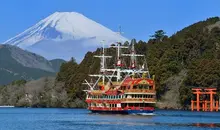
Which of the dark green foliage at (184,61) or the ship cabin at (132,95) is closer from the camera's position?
the ship cabin at (132,95)

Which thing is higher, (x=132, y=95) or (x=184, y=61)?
(x=184, y=61)

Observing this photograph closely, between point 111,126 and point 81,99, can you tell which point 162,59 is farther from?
point 111,126

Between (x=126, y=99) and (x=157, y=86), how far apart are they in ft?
158

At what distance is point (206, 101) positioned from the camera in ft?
496

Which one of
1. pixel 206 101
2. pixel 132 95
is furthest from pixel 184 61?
pixel 132 95

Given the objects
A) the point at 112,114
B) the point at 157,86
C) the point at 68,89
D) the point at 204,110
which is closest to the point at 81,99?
the point at 68,89

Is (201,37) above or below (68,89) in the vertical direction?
above

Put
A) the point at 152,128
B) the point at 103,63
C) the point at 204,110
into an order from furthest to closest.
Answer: the point at 204,110
the point at 103,63
the point at 152,128

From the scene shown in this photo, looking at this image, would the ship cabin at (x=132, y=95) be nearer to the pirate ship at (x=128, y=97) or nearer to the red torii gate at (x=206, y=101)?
the pirate ship at (x=128, y=97)

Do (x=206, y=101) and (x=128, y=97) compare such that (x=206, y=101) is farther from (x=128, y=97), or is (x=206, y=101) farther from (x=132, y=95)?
(x=128, y=97)

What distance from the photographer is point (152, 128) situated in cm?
8350

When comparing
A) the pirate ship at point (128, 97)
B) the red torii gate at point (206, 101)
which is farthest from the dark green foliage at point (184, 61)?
the pirate ship at point (128, 97)

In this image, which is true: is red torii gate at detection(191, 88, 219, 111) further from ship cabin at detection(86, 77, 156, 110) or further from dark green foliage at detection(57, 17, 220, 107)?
ship cabin at detection(86, 77, 156, 110)

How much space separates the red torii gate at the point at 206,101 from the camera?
475 ft
